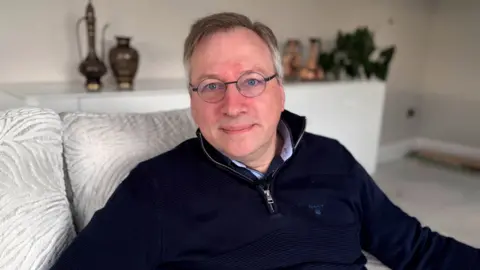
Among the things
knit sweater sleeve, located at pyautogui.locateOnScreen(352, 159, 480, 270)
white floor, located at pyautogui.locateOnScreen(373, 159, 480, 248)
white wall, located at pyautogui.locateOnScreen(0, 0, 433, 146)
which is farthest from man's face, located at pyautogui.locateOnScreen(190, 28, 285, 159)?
white floor, located at pyautogui.locateOnScreen(373, 159, 480, 248)

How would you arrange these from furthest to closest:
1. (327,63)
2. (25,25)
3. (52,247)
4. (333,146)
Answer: (327,63)
(25,25)
(333,146)
(52,247)

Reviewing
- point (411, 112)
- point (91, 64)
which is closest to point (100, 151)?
point (91, 64)

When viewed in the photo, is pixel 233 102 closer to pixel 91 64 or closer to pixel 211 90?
pixel 211 90

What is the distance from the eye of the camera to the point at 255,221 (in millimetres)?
1073

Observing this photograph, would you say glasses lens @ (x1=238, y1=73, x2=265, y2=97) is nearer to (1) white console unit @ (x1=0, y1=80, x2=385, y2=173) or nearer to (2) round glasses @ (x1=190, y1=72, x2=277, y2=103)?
(2) round glasses @ (x1=190, y1=72, x2=277, y2=103)

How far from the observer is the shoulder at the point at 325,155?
4.01 ft

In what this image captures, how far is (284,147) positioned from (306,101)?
1.67m

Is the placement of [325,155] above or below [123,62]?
below

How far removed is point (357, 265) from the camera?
46.8 inches

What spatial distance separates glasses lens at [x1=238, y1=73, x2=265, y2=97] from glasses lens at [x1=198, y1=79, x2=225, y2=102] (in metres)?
0.04

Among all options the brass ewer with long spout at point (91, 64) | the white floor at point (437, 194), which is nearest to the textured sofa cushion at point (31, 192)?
the brass ewer with long spout at point (91, 64)

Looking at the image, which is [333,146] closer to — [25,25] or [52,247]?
[52,247]

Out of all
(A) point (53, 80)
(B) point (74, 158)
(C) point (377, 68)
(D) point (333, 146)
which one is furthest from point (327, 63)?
(B) point (74, 158)

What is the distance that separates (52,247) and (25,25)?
137 cm
